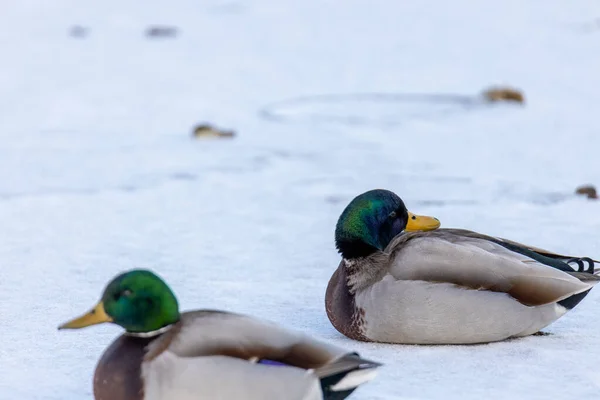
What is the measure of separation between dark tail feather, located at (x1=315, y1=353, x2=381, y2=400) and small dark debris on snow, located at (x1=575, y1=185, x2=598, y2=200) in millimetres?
3933

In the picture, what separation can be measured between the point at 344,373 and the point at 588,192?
13.2 feet

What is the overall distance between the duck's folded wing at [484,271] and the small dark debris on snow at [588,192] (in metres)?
2.78

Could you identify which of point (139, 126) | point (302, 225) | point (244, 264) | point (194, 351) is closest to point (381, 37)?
point (139, 126)

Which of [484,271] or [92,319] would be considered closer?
[92,319]

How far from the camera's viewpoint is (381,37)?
1267 centimetres

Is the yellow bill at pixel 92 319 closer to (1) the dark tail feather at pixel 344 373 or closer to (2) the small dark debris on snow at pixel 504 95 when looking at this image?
(1) the dark tail feather at pixel 344 373

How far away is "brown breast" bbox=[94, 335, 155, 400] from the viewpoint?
2.98 meters

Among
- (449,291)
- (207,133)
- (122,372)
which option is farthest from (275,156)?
(122,372)

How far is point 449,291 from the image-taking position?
386 cm

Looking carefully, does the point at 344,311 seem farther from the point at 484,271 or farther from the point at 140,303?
the point at 140,303

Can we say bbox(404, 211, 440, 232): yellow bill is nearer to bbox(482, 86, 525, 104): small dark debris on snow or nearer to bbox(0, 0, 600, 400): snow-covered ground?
bbox(0, 0, 600, 400): snow-covered ground

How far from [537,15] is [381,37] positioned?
2.31 metres

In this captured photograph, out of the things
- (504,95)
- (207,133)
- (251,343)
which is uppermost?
(504,95)

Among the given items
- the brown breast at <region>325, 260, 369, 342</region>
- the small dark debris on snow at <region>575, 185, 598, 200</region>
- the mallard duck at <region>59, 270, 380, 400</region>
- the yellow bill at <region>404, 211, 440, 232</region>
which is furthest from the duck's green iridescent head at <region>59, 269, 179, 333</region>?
the small dark debris on snow at <region>575, 185, 598, 200</region>
